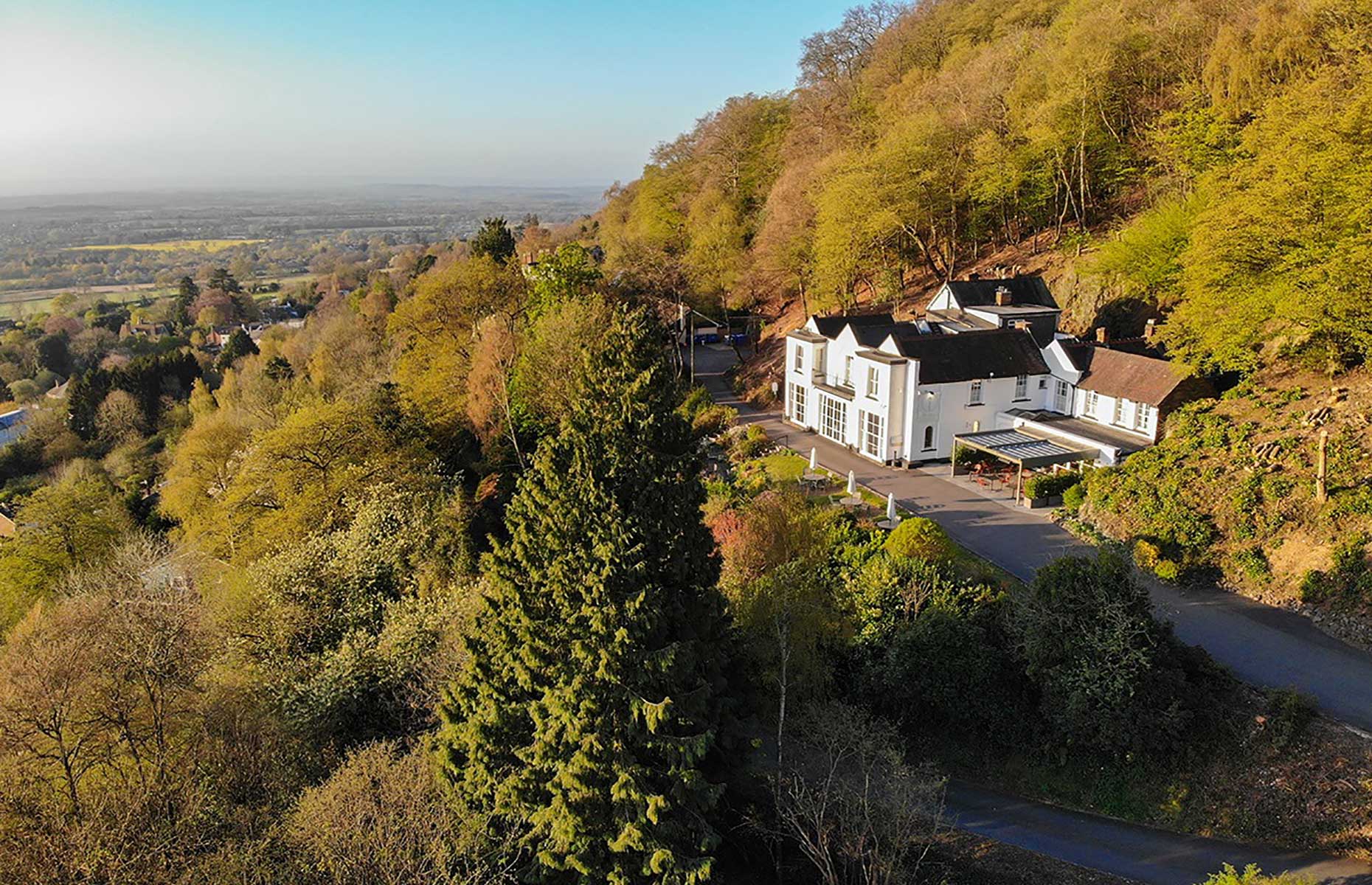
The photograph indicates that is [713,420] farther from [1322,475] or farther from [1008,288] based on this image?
[1322,475]

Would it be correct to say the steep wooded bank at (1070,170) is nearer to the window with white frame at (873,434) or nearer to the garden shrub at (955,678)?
the window with white frame at (873,434)

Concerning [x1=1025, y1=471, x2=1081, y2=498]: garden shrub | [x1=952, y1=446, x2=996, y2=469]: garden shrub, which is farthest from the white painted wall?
[x1=1025, y1=471, x2=1081, y2=498]: garden shrub

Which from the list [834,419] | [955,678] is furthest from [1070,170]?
[955,678]

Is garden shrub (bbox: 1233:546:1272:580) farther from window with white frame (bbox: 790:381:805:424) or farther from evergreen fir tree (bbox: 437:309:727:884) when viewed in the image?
window with white frame (bbox: 790:381:805:424)

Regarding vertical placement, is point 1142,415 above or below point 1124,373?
below

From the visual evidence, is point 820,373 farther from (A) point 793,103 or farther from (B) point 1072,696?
(A) point 793,103
